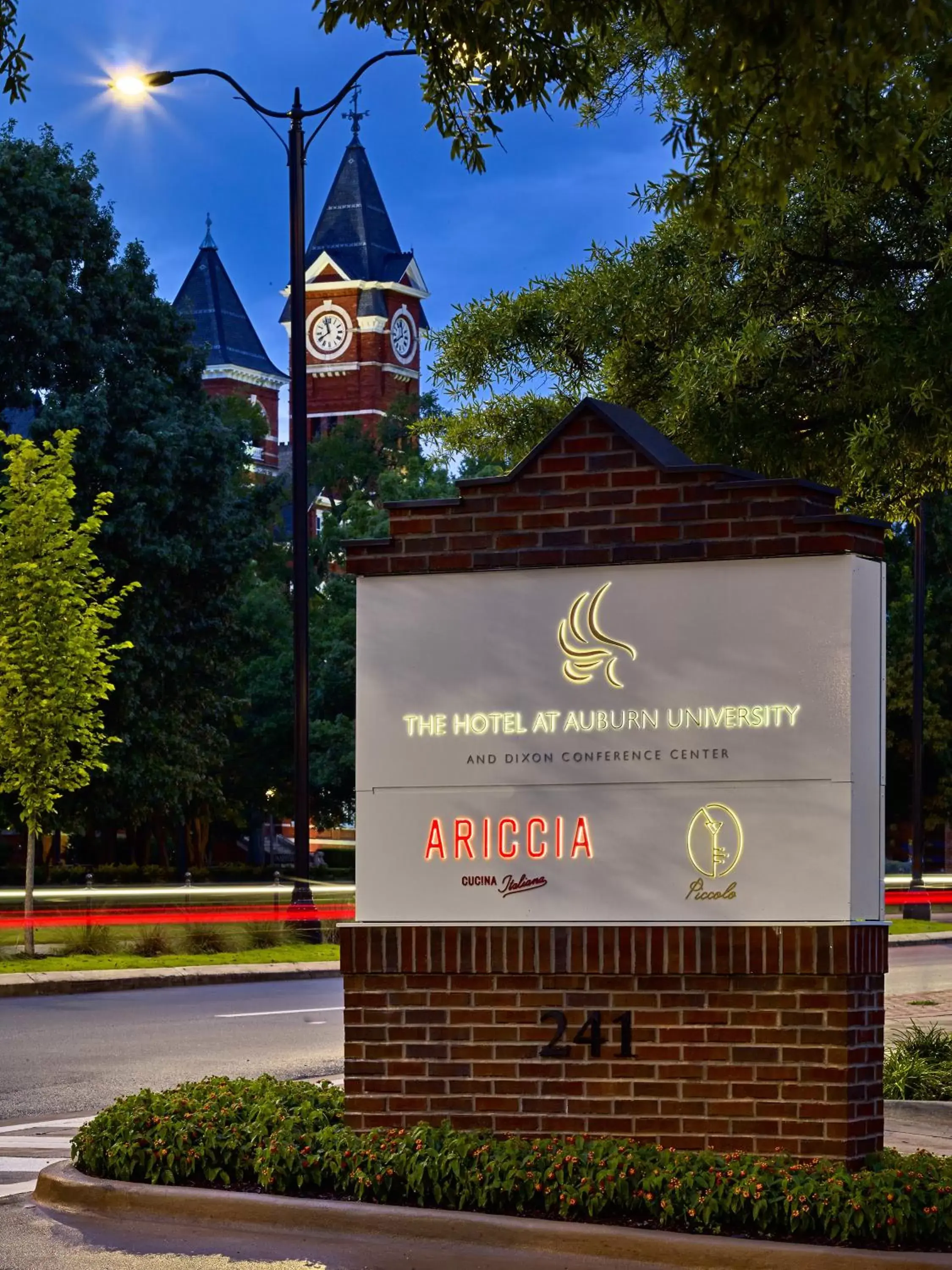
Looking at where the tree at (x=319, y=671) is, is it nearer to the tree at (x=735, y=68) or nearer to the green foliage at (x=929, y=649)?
the green foliage at (x=929, y=649)

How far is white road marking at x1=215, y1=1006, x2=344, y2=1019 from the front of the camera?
18.9 metres

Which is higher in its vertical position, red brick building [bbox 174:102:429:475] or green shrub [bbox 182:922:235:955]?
red brick building [bbox 174:102:429:475]

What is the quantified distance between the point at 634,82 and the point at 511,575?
22.0 ft

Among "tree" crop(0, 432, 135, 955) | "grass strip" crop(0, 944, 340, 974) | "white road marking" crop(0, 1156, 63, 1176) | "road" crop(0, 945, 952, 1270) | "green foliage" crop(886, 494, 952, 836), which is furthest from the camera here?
"green foliage" crop(886, 494, 952, 836)

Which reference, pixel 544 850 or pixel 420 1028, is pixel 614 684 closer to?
pixel 544 850

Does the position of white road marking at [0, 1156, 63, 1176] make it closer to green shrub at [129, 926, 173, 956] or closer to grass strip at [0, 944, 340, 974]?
grass strip at [0, 944, 340, 974]

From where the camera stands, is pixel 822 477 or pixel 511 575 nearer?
pixel 511 575

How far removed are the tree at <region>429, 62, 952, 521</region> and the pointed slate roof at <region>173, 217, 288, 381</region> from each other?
12055 cm

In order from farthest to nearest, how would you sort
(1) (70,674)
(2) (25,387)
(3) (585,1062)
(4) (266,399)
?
(4) (266,399)
(2) (25,387)
(1) (70,674)
(3) (585,1062)

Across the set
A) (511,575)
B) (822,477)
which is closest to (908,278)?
(822,477)

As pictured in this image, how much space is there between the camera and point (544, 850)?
8.66 m

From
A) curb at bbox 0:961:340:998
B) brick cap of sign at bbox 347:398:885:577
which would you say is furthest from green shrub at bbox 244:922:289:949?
brick cap of sign at bbox 347:398:885:577

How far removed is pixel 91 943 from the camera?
86.2ft

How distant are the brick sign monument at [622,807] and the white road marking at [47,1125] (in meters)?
4.02
